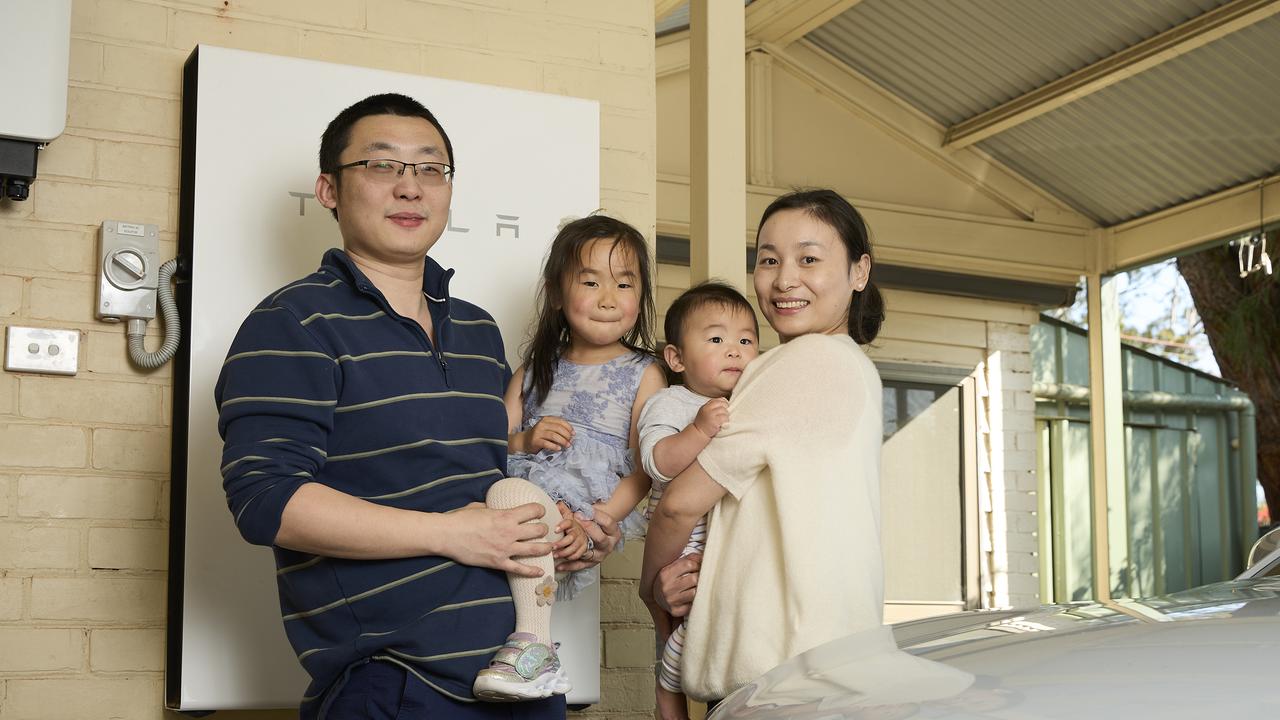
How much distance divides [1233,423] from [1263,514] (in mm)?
1940

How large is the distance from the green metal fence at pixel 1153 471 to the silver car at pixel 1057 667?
6997mm

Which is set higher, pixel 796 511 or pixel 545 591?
pixel 796 511

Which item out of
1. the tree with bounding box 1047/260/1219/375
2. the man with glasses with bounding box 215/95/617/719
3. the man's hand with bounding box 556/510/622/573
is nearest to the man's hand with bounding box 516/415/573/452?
the man's hand with bounding box 556/510/622/573

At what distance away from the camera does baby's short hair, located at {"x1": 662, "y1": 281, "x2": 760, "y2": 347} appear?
2.57 meters

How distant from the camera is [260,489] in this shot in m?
1.76

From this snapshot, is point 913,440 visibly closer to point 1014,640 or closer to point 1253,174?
point 1253,174

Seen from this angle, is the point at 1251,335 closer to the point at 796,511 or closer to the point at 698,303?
the point at 698,303

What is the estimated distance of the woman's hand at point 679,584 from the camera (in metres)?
2.28

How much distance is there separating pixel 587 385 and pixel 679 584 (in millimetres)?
511

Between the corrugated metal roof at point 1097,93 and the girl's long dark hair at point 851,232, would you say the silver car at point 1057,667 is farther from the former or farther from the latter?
the corrugated metal roof at point 1097,93

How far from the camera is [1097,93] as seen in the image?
674cm

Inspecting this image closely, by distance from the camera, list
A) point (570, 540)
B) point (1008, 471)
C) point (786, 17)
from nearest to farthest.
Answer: point (570, 540) < point (786, 17) < point (1008, 471)

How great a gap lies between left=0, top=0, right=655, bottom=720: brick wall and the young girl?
950 millimetres

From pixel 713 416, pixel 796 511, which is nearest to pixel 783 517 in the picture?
pixel 796 511
